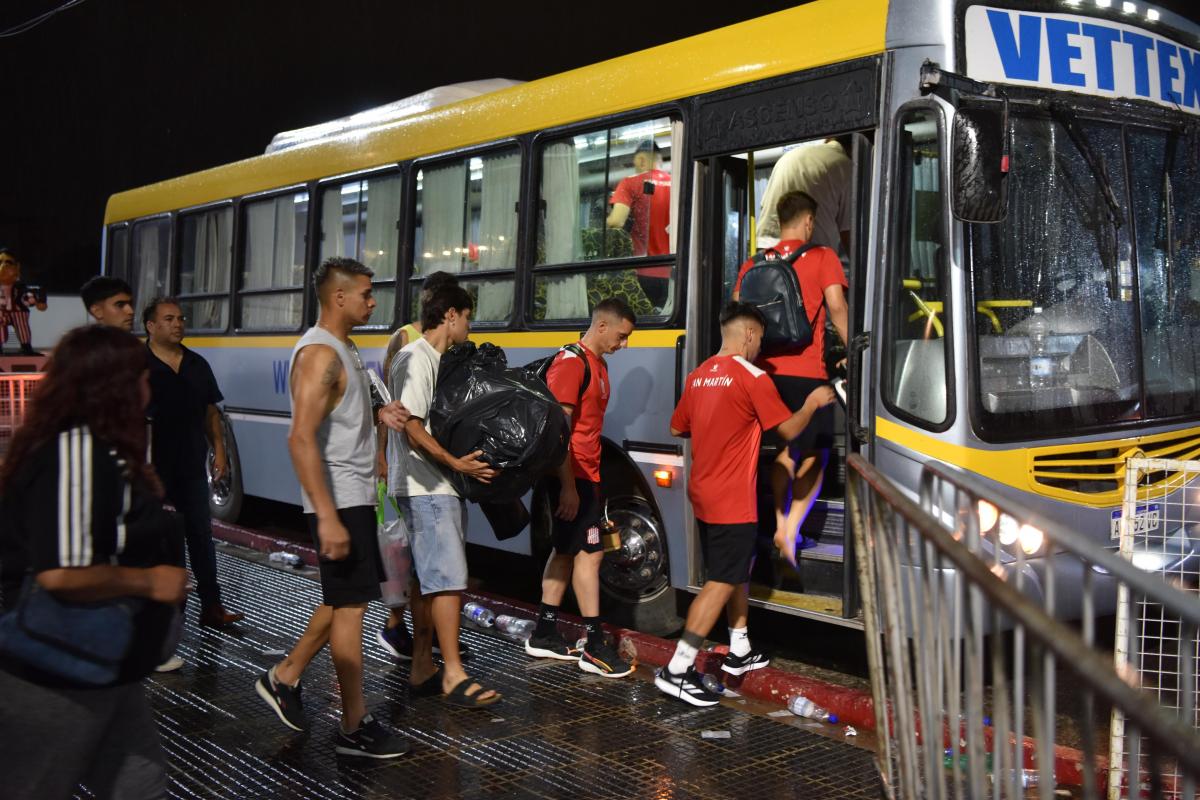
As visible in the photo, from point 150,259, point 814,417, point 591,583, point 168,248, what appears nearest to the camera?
point 591,583

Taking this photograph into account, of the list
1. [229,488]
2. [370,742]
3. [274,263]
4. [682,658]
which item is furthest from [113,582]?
[229,488]

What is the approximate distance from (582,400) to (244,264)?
234 inches

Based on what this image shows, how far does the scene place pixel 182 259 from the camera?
12734 mm

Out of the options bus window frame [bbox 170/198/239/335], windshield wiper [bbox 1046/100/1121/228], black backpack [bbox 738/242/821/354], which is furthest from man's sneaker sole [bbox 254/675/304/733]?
bus window frame [bbox 170/198/239/335]

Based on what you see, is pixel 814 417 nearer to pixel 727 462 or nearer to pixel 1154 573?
pixel 727 462

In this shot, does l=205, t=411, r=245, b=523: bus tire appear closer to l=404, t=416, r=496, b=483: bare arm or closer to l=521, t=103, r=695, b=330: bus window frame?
l=521, t=103, r=695, b=330: bus window frame

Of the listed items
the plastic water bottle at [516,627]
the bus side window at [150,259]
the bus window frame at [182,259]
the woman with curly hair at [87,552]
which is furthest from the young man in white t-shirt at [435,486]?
the bus side window at [150,259]

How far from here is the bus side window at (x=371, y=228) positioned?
9.49 m

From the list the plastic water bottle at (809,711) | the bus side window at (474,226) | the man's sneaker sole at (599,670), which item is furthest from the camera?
the bus side window at (474,226)

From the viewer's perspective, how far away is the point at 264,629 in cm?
767

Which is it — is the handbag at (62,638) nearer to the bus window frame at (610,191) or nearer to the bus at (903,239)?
the bus at (903,239)

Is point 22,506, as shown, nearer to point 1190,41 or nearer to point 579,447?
point 579,447

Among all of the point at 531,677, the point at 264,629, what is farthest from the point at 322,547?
the point at 264,629

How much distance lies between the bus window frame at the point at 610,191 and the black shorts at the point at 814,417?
2.29 ft
